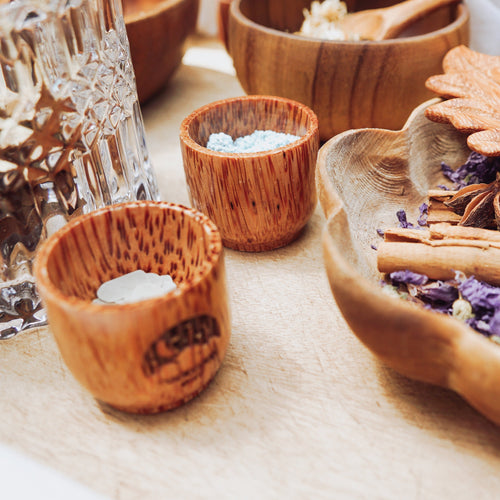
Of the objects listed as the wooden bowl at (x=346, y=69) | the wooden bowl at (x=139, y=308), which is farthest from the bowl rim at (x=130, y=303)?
the wooden bowl at (x=346, y=69)

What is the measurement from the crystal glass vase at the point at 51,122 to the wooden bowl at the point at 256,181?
77 millimetres

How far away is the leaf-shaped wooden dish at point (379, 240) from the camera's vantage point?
0.31 meters

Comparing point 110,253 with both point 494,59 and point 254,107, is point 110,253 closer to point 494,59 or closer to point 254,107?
point 254,107

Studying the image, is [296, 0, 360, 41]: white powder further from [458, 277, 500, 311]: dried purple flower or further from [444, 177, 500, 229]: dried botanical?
[458, 277, 500, 311]: dried purple flower

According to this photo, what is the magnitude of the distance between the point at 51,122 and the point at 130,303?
0.18 m

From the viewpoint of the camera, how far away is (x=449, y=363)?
0.32m

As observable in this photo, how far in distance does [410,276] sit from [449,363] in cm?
12

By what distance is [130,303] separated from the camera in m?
0.35

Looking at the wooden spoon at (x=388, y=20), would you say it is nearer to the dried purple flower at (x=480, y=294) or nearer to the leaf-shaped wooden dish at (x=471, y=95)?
the leaf-shaped wooden dish at (x=471, y=95)

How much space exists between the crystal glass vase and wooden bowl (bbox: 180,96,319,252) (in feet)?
0.25

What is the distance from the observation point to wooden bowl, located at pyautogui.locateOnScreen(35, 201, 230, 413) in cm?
33

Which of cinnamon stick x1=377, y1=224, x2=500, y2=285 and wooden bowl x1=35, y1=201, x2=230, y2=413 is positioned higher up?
wooden bowl x1=35, y1=201, x2=230, y2=413

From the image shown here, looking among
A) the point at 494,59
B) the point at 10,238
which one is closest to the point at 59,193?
the point at 10,238

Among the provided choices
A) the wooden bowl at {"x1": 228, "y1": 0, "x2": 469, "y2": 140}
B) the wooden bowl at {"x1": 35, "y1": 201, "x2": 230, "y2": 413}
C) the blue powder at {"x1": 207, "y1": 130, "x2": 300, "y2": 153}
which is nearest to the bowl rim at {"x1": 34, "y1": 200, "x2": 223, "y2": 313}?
the wooden bowl at {"x1": 35, "y1": 201, "x2": 230, "y2": 413}
